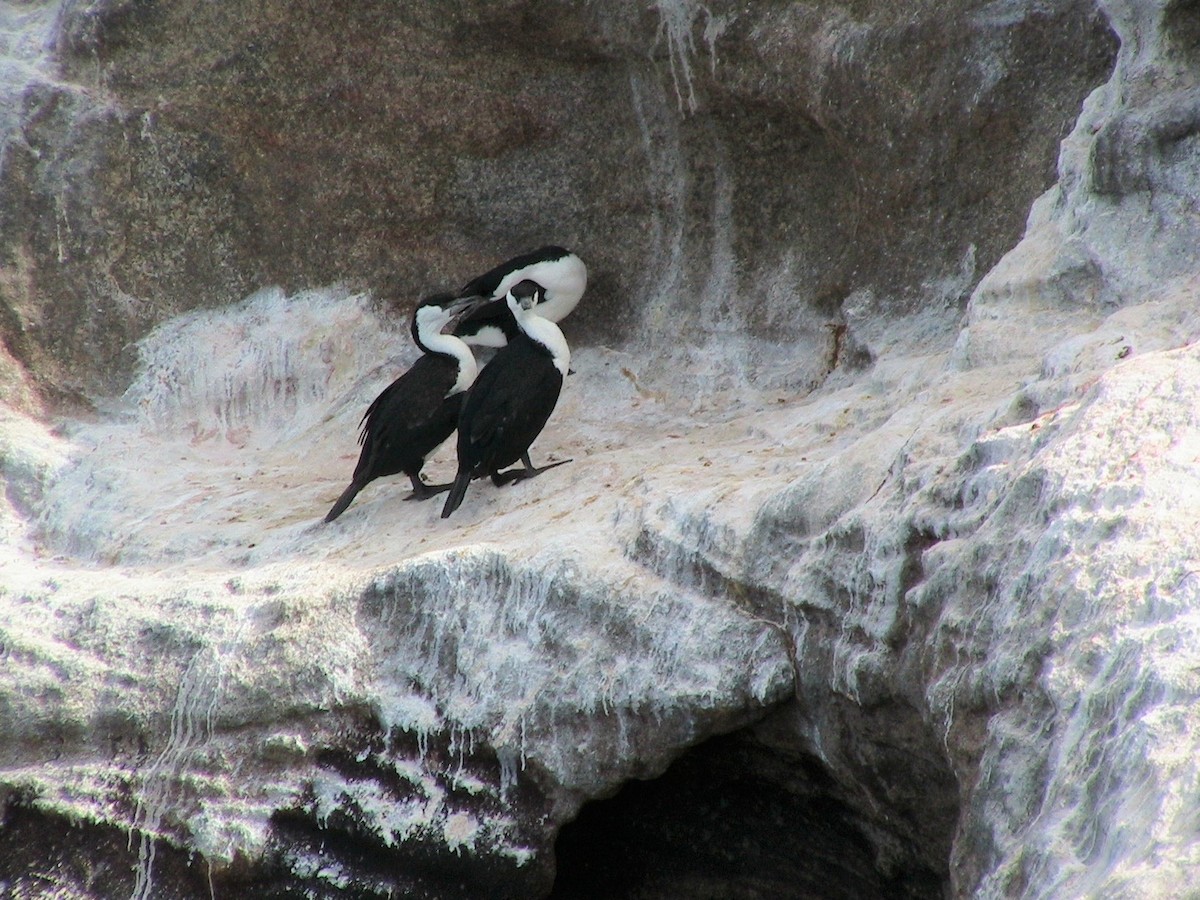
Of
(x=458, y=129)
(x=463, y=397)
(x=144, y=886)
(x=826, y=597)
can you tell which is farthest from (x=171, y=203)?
(x=826, y=597)

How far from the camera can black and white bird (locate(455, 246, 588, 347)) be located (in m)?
6.08

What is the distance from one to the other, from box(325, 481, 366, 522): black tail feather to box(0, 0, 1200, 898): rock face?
0.11 m

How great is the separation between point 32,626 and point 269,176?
2468mm

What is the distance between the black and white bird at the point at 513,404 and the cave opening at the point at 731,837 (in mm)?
1300

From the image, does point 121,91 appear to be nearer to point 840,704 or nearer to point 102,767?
point 102,767

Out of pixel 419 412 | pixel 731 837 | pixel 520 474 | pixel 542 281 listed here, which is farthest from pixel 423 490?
pixel 731 837

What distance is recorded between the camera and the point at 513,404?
529 cm

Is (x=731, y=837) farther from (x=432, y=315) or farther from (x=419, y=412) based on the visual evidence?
(x=432, y=315)

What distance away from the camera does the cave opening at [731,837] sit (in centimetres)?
414

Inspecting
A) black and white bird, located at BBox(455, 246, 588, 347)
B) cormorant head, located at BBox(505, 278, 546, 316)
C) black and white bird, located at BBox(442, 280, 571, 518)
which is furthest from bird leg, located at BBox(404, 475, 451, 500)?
black and white bird, located at BBox(455, 246, 588, 347)

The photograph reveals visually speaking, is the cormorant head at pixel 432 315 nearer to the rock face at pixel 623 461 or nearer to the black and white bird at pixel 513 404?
the black and white bird at pixel 513 404

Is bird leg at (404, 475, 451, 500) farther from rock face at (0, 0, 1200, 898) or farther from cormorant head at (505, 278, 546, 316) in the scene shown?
cormorant head at (505, 278, 546, 316)

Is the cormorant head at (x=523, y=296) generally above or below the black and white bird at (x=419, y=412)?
above

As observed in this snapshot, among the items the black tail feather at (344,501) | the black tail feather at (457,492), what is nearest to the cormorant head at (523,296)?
the black tail feather at (457,492)
